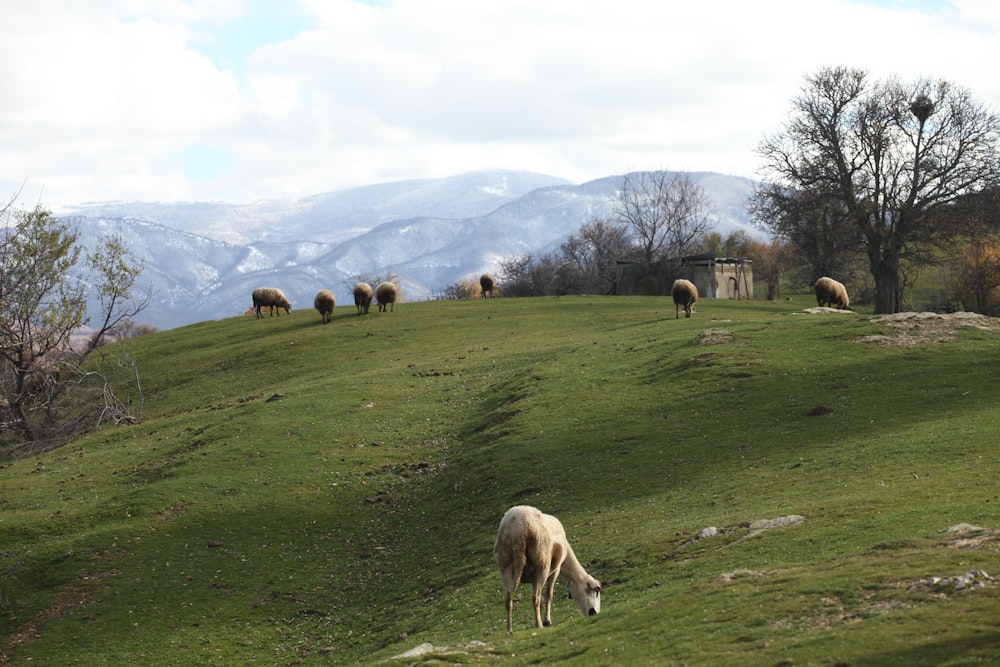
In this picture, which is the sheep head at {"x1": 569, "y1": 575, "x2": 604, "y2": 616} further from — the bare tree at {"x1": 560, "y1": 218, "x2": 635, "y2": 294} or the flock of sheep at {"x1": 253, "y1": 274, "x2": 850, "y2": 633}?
the bare tree at {"x1": 560, "y1": 218, "x2": 635, "y2": 294}

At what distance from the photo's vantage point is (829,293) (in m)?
57.2

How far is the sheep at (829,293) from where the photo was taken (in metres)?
57.0

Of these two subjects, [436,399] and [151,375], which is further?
[151,375]

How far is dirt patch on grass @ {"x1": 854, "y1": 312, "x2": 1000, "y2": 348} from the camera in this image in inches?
1453

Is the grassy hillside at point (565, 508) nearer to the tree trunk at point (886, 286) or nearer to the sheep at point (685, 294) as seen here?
the sheep at point (685, 294)

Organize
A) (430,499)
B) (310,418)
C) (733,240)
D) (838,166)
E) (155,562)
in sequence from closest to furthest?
(155,562) → (430,499) → (310,418) → (838,166) → (733,240)

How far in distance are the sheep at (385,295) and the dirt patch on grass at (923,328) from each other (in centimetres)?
3885

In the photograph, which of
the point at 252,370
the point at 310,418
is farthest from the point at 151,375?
the point at 310,418

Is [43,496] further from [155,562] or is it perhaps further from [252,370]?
[252,370]

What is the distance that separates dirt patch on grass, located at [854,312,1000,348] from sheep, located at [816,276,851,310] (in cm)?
1654

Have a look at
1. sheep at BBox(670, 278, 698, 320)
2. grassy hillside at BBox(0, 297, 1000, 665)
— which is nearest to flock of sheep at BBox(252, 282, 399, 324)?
grassy hillside at BBox(0, 297, 1000, 665)

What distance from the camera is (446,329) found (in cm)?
6119

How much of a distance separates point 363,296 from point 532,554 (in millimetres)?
55294

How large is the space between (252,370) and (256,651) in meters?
35.7
